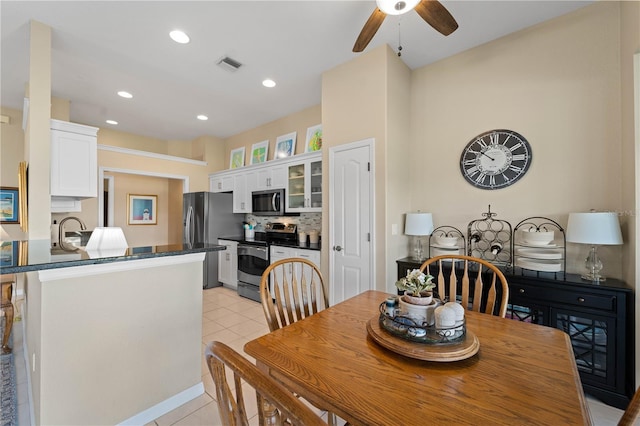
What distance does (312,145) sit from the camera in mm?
4137

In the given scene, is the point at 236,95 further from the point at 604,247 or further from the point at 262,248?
A: the point at 604,247

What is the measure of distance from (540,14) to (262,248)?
399 cm

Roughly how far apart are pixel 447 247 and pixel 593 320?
110cm

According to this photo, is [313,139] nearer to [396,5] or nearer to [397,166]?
[397,166]

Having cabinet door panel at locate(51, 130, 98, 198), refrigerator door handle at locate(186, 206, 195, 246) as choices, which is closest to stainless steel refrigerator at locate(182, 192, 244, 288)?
refrigerator door handle at locate(186, 206, 195, 246)

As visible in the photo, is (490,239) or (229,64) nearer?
(490,239)

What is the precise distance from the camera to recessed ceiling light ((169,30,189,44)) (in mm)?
2482

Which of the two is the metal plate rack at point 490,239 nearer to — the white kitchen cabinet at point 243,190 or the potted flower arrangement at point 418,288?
the potted flower arrangement at point 418,288

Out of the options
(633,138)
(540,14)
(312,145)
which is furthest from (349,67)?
(633,138)

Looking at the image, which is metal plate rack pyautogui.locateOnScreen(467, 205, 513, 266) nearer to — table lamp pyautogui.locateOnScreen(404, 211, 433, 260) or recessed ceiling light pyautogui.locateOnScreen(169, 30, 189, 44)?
table lamp pyautogui.locateOnScreen(404, 211, 433, 260)

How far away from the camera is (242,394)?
58 cm

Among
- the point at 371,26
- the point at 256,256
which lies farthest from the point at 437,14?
the point at 256,256

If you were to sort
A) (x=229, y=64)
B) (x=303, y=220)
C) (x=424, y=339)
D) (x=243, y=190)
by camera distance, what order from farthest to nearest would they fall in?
1. (x=243, y=190)
2. (x=303, y=220)
3. (x=229, y=64)
4. (x=424, y=339)

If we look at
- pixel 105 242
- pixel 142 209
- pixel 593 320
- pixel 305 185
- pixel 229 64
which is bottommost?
pixel 593 320
